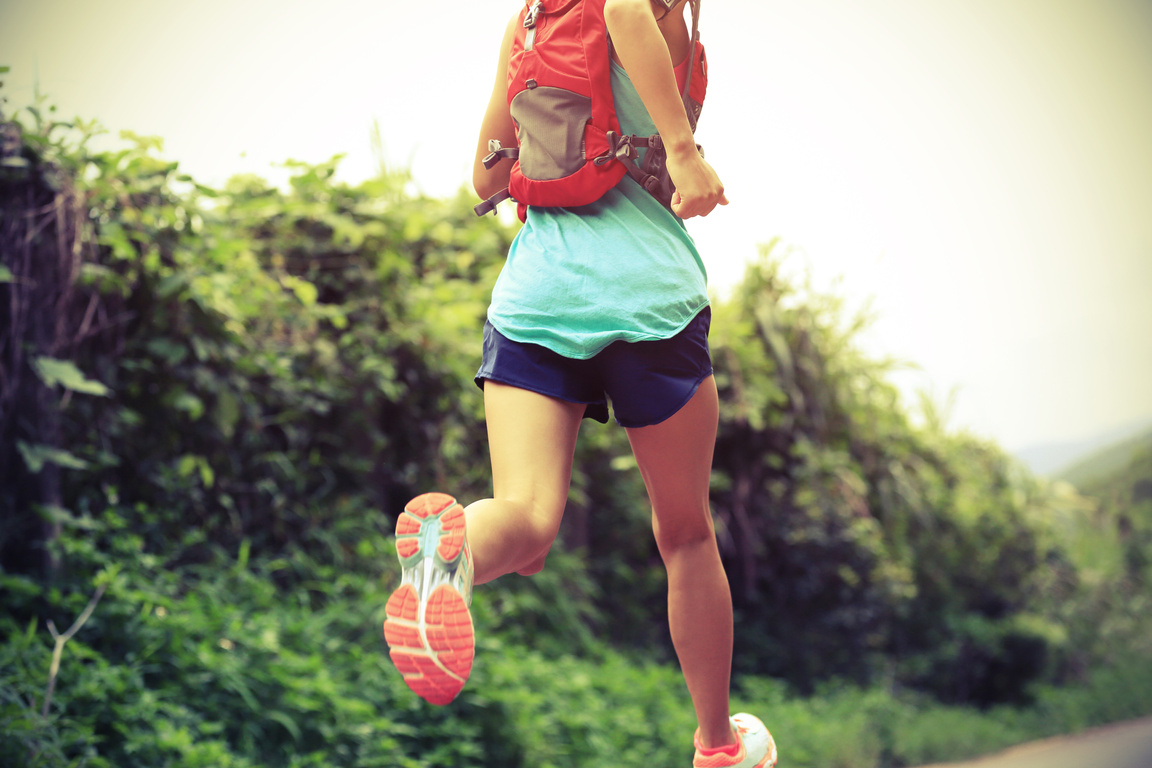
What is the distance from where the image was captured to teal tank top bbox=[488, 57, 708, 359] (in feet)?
4.73

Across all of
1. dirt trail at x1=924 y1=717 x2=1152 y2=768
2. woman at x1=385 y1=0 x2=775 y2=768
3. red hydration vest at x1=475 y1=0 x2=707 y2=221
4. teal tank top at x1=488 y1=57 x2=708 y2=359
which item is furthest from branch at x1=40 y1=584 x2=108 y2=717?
dirt trail at x1=924 y1=717 x2=1152 y2=768

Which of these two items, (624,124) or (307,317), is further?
Result: (307,317)

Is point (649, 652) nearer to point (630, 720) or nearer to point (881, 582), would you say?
point (630, 720)

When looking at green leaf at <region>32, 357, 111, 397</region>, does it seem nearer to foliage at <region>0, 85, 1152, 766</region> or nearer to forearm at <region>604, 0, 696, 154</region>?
foliage at <region>0, 85, 1152, 766</region>

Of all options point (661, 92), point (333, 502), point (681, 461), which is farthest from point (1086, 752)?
point (661, 92)

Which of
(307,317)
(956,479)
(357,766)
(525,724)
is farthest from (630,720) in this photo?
(956,479)

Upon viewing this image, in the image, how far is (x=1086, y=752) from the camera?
7211mm

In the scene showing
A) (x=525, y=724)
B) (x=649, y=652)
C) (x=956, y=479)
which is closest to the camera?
(x=525, y=724)

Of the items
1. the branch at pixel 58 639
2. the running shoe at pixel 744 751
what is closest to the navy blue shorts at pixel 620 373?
the running shoe at pixel 744 751

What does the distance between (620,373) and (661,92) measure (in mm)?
446

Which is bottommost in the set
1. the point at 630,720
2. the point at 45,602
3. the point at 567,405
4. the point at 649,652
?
the point at 649,652

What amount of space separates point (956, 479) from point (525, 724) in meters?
6.64

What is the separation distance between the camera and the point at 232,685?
3303 millimetres

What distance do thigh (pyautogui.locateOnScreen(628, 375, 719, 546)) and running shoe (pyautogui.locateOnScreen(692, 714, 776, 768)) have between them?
431 millimetres
